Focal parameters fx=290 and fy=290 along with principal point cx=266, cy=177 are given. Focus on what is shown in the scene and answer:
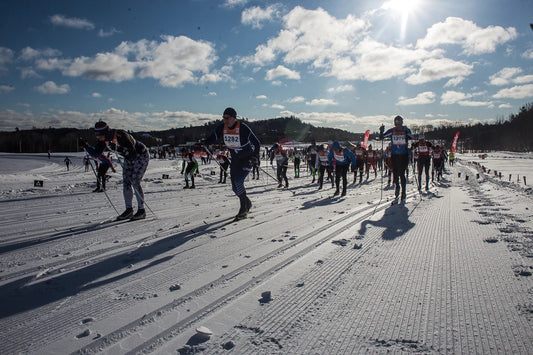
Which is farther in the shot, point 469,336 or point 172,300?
point 172,300

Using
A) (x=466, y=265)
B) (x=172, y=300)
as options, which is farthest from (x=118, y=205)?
(x=466, y=265)

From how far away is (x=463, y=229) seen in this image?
4.23 m

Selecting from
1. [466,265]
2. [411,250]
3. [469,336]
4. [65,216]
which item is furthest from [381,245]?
[65,216]

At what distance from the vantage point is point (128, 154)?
18.0 feet

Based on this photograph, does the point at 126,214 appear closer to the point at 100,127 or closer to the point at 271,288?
the point at 100,127

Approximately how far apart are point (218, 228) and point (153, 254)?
1.42m

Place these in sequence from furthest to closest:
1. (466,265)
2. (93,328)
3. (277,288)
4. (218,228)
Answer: (218,228)
(466,265)
(277,288)
(93,328)

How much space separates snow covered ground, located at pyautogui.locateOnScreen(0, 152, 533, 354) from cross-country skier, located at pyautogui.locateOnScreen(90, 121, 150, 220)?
897 mm

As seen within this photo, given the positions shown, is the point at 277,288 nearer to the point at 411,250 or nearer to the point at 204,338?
the point at 204,338

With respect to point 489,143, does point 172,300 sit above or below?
below

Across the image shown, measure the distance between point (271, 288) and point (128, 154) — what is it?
14.2 ft

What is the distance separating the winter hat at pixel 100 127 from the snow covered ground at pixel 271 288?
1.78 m

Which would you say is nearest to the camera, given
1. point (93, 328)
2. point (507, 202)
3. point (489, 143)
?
point (93, 328)

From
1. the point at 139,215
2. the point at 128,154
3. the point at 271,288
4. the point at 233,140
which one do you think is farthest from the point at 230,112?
the point at 271,288
